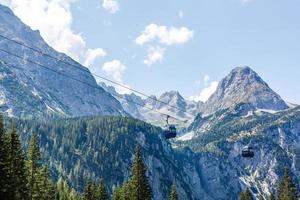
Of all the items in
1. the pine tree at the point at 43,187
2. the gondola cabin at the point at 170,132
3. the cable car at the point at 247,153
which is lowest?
the pine tree at the point at 43,187

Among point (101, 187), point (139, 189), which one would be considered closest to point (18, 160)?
point (139, 189)

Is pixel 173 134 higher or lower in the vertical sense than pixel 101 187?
higher

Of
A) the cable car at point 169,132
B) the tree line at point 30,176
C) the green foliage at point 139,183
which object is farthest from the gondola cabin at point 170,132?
the green foliage at point 139,183

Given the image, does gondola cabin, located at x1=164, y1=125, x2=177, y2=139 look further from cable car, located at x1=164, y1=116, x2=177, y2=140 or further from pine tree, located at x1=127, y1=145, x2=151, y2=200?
pine tree, located at x1=127, y1=145, x2=151, y2=200

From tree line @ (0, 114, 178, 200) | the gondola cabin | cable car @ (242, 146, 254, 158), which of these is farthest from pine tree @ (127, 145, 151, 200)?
cable car @ (242, 146, 254, 158)

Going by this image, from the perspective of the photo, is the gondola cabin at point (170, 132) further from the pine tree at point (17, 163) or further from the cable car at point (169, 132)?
the pine tree at point (17, 163)

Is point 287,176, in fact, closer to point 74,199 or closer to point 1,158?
point 74,199

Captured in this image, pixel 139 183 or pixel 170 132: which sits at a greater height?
pixel 170 132

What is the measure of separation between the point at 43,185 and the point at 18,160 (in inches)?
730

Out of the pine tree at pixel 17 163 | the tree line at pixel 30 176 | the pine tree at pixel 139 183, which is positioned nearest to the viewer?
the tree line at pixel 30 176

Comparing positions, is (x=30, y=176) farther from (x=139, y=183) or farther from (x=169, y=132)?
(x=169, y=132)

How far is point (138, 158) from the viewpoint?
282ft

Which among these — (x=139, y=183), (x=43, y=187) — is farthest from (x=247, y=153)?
(x=43, y=187)

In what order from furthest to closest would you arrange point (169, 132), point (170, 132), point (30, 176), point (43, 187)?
1. point (169, 132)
2. point (170, 132)
3. point (43, 187)
4. point (30, 176)
